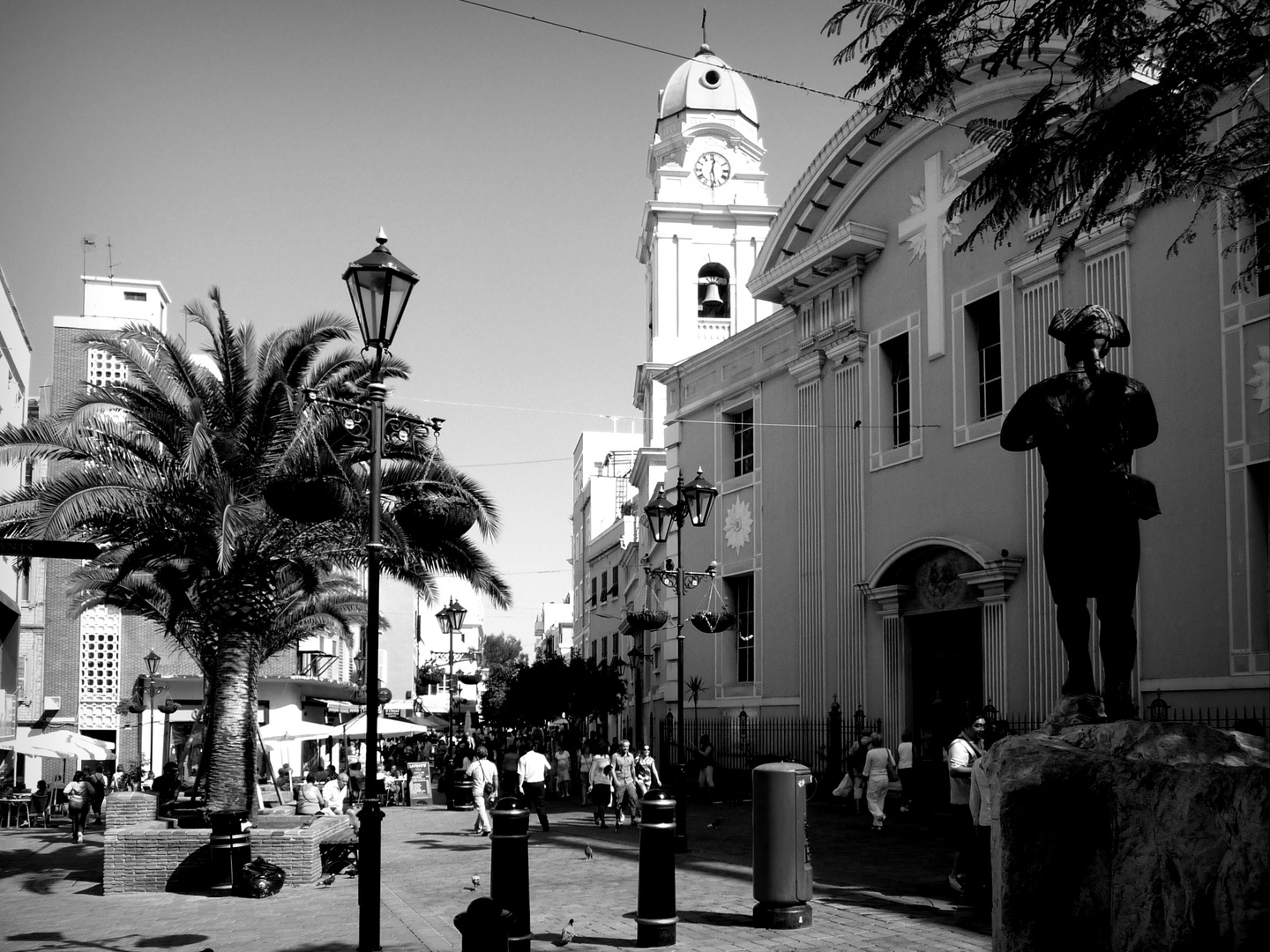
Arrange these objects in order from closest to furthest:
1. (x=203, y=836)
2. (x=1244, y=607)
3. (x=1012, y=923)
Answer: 1. (x=1012, y=923)
2. (x=203, y=836)
3. (x=1244, y=607)

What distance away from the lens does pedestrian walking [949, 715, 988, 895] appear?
11797 millimetres

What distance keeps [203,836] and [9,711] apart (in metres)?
23.9

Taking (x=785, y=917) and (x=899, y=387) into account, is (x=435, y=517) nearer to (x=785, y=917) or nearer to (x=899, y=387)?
(x=785, y=917)

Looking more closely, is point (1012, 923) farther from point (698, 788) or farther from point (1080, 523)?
point (698, 788)

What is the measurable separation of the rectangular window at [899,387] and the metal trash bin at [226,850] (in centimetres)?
1372

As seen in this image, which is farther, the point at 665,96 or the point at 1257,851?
the point at 665,96

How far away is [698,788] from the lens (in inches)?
1093

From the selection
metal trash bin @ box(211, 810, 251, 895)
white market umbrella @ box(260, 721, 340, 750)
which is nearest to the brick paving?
metal trash bin @ box(211, 810, 251, 895)

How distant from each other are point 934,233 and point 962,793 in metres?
12.0

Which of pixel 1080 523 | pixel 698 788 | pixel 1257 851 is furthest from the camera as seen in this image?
pixel 698 788

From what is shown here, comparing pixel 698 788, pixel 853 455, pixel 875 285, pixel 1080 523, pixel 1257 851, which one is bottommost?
pixel 698 788

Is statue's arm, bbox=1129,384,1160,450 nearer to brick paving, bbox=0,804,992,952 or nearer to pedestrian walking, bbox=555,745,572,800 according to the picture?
brick paving, bbox=0,804,992,952

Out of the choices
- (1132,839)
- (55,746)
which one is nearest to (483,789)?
(55,746)

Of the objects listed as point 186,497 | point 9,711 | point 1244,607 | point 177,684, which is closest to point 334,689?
point 177,684
